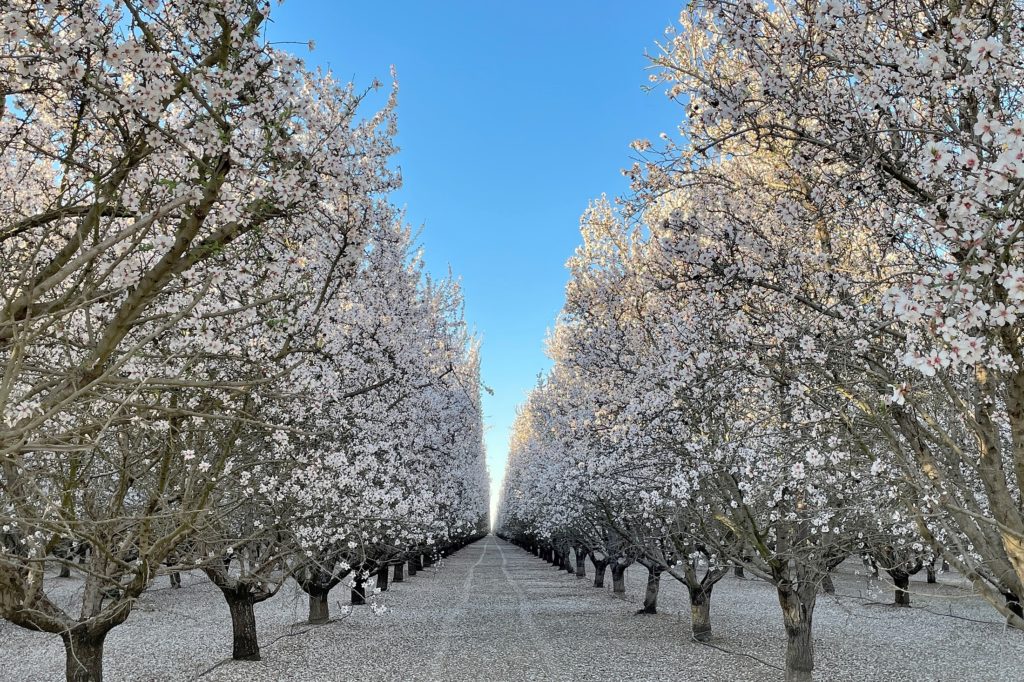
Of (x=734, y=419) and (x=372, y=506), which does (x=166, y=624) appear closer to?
(x=372, y=506)

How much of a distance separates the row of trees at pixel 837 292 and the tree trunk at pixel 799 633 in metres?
0.04

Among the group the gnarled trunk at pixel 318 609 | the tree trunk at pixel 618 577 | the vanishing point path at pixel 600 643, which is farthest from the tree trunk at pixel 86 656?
the tree trunk at pixel 618 577

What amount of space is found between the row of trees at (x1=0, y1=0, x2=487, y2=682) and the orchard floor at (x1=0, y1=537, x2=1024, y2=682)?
3376 millimetres

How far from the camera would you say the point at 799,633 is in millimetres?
12258

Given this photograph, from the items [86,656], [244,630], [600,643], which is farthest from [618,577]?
[86,656]

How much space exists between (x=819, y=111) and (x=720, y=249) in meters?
2.74

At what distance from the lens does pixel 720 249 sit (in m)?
8.52

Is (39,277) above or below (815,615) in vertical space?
above

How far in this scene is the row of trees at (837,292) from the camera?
4.16 metres

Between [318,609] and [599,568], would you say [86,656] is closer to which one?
[318,609]

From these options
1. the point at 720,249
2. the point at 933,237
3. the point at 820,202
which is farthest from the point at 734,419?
the point at 933,237

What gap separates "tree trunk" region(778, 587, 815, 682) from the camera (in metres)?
12.2

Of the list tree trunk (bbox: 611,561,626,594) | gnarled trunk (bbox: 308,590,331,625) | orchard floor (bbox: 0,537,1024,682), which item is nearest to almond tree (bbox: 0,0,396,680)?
orchard floor (bbox: 0,537,1024,682)

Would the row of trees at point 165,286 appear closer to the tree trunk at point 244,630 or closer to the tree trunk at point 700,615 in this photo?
the tree trunk at point 244,630
